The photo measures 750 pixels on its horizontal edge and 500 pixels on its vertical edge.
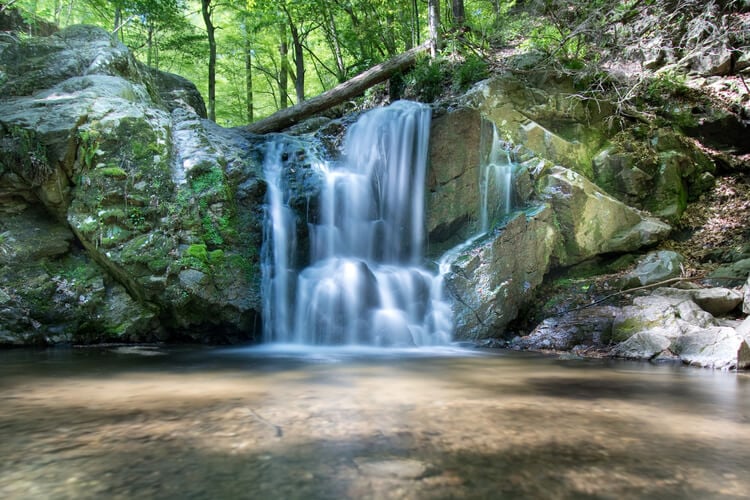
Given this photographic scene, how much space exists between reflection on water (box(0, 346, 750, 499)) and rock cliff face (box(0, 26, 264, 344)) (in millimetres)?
2251

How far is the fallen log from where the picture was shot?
1118cm

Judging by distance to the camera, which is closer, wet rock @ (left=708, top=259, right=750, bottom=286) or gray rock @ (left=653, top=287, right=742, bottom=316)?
gray rock @ (left=653, top=287, right=742, bottom=316)

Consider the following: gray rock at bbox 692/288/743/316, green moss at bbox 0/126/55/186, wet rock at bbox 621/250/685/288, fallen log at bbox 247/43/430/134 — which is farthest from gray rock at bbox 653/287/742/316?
green moss at bbox 0/126/55/186

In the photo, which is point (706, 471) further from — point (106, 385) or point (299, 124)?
point (299, 124)

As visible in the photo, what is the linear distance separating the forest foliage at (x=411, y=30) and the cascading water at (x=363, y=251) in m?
2.47

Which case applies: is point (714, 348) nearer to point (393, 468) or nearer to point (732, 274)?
point (732, 274)

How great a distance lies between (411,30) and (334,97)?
5.06 meters

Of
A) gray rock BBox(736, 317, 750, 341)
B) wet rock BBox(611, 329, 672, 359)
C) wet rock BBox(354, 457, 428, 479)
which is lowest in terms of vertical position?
wet rock BBox(354, 457, 428, 479)

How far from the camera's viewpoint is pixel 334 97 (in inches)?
449

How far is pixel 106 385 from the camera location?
156 inches

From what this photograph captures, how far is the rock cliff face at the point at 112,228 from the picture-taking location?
6906mm

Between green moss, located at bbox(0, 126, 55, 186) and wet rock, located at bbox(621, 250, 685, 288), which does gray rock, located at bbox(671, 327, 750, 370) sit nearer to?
wet rock, located at bbox(621, 250, 685, 288)

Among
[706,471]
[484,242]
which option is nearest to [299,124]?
[484,242]

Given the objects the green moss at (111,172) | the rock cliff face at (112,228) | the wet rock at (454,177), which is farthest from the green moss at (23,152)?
the wet rock at (454,177)
